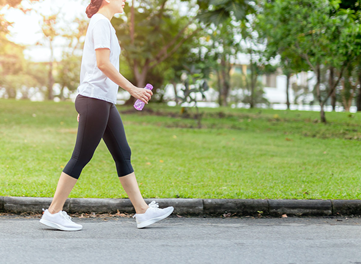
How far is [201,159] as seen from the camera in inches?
310

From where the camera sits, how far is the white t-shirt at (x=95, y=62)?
362cm

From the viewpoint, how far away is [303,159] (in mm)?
8031

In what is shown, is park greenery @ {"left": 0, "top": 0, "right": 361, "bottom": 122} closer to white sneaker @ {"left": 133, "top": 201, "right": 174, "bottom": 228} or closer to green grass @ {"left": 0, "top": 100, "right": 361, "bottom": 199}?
green grass @ {"left": 0, "top": 100, "right": 361, "bottom": 199}

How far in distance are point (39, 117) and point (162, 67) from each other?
10552mm

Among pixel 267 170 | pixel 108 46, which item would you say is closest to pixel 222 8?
pixel 267 170

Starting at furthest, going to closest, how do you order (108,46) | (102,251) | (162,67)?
(162,67)
(108,46)
(102,251)

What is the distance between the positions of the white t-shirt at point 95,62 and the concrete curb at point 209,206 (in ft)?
4.63

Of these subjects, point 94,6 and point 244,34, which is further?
point 244,34

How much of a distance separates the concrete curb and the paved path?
205mm

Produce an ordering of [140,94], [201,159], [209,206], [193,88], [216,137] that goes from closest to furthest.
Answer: [140,94]
[209,206]
[201,159]
[216,137]
[193,88]

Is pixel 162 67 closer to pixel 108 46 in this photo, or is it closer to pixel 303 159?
pixel 303 159

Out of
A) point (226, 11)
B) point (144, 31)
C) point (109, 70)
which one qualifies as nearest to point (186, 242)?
point (109, 70)

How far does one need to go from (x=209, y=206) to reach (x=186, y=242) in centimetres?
120

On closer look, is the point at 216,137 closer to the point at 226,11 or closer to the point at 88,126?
the point at 226,11
